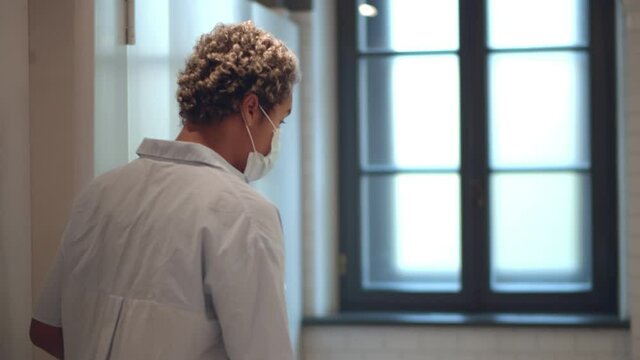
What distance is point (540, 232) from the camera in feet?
13.4

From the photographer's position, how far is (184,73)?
167 centimetres

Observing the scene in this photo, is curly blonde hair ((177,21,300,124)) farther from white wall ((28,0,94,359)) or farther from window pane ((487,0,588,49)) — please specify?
window pane ((487,0,588,49))

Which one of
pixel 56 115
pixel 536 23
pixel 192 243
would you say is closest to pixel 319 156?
pixel 536 23

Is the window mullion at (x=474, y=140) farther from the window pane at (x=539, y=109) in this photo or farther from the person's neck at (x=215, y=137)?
the person's neck at (x=215, y=137)

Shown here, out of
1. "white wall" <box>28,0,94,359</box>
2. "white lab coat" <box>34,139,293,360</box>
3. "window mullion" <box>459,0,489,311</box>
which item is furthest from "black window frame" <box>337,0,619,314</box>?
"white lab coat" <box>34,139,293,360</box>

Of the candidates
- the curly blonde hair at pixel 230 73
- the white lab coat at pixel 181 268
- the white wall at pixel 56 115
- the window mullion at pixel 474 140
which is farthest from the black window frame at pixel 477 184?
the white lab coat at pixel 181 268

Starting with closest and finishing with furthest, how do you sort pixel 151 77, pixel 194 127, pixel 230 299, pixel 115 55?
pixel 230 299
pixel 194 127
pixel 115 55
pixel 151 77

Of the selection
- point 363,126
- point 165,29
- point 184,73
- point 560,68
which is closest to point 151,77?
point 165,29

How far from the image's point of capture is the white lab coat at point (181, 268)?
148 cm

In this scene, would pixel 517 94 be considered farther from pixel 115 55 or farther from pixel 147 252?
pixel 147 252

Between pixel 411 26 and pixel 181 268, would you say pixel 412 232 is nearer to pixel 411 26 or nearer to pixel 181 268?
pixel 411 26

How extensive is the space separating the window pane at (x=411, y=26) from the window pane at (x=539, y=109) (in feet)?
0.75

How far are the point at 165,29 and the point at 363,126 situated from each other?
6.37 ft

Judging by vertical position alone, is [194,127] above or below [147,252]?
above
